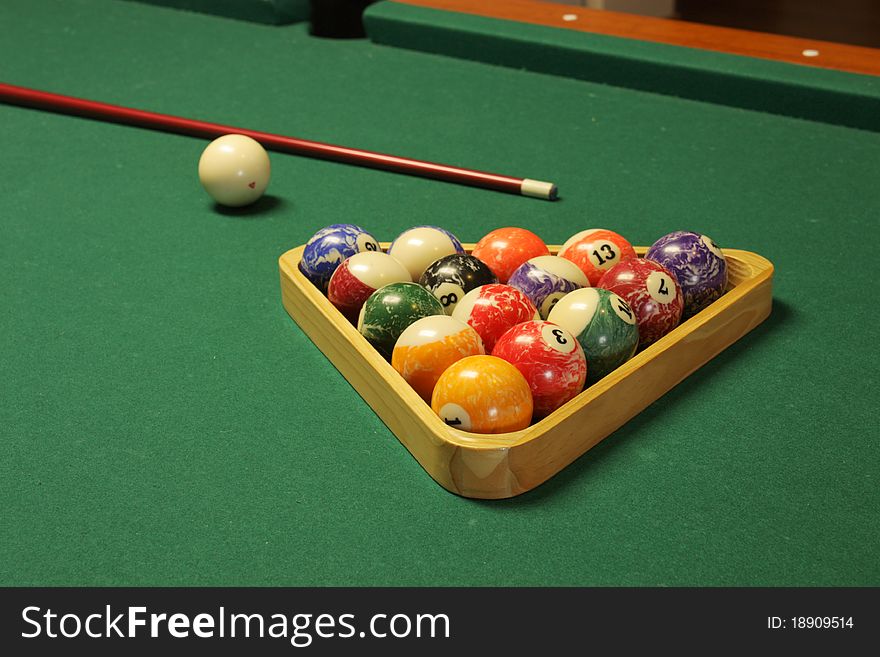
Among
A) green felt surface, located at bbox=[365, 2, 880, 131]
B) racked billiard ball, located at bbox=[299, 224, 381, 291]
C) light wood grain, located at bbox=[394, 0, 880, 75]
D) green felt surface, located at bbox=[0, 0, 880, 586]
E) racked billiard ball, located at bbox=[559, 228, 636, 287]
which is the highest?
light wood grain, located at bbox=[394, 0, 880, 75]

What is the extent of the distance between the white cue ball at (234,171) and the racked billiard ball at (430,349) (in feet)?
3.16

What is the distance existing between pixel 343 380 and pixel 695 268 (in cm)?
69

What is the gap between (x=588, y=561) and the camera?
1406 mm

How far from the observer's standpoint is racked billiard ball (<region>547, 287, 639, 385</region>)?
1690 millimetres

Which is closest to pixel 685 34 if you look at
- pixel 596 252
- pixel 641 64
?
pixel 641 64

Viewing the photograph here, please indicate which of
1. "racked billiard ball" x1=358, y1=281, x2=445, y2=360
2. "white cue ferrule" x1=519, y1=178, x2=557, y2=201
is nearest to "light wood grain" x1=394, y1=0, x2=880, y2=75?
"white cue ferrule" x1=519, y1=178, x2=557, y2=201

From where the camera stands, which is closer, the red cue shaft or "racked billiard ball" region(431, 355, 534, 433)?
"racked billiard ball" region(431, 355, 534, 433)

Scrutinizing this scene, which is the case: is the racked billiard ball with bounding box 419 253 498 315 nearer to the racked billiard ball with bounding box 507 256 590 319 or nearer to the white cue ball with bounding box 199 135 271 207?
the racked billiard ball with bounding box 507 256 590 319

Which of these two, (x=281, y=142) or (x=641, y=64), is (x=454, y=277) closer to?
(x=281, y=142)

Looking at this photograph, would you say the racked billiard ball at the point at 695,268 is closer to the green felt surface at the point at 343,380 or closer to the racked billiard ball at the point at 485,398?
the green felt surface at the point at 343,380

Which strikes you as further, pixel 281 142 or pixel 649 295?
pixel 281 142

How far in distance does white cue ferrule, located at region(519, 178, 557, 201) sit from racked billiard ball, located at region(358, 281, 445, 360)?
0.84 m

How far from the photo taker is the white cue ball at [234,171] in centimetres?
248

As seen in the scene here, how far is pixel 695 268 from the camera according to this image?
6.27 ft
